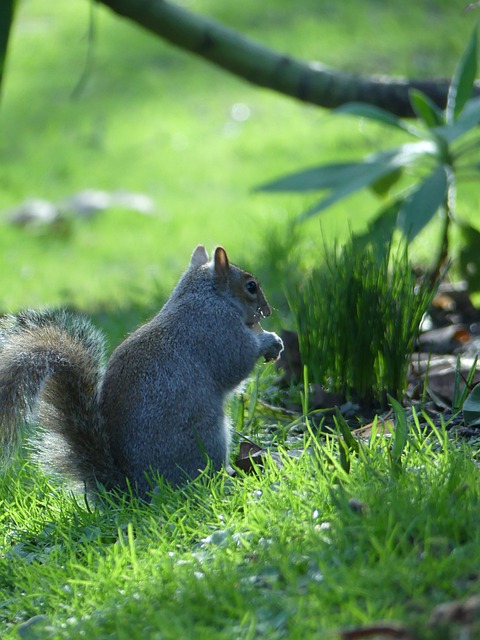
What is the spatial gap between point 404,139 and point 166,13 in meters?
4.51

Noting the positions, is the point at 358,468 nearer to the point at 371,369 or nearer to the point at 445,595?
the point at 445,595

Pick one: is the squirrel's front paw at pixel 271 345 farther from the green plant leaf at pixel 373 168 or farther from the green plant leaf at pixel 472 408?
the green plant leaf at pixel 373 168

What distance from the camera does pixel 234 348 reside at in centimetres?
323

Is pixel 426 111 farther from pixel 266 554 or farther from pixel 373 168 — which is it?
pixel 266 554

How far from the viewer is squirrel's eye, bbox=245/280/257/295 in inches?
140

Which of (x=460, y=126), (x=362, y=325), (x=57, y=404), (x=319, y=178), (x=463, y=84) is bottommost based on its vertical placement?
(x=57, y=404)

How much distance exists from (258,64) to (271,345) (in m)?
2.82

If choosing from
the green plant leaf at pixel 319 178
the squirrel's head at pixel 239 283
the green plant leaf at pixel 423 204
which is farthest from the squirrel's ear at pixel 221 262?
the green plant leaf at pixel 319 178

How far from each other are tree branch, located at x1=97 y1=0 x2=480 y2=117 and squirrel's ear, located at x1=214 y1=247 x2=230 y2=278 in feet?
8.60

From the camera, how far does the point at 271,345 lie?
335cm

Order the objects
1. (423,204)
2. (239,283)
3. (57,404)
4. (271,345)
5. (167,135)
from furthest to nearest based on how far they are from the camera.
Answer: (167,135) → (423,204) → (239,283) → (271,345) → (57,404)

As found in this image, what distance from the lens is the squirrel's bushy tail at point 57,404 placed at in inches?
116

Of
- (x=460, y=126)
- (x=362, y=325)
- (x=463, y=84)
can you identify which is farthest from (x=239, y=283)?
(x=463, y=84)

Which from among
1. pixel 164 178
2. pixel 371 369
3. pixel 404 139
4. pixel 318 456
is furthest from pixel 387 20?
pixel 318 456
